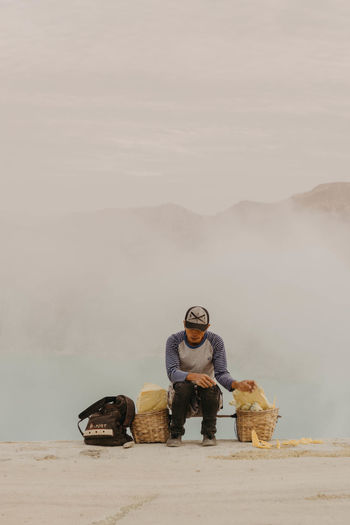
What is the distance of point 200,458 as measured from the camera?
19.7 ft

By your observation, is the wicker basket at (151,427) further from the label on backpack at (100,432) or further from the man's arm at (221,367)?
the man's arm at (221,367)

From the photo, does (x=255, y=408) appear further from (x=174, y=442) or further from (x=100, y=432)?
(x=100, y=432)

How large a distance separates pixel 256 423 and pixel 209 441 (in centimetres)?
47

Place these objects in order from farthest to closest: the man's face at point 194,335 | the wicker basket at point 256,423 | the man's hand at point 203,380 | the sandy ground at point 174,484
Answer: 1. the wicker basket at point 256,423
2. the man's face at point 194,335
3. the man's hand at point 203,380
4. the sandy ground at point 174,484

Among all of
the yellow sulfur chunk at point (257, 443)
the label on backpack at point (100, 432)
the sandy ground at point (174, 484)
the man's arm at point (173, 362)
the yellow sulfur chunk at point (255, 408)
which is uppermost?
the man's arm at point (173, 362)

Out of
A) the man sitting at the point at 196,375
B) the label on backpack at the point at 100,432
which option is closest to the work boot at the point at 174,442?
the man sitting at the point at 196,375

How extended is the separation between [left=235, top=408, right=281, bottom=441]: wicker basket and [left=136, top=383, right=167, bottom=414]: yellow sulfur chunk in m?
0.69

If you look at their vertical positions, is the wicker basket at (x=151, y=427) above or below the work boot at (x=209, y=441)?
above

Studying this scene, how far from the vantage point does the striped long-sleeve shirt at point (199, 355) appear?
6.59 metres

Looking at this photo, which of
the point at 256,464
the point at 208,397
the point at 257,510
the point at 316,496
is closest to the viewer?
the point at 257,510

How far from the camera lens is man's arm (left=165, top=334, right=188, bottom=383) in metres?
6.42

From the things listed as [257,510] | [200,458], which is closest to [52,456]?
[200,458]

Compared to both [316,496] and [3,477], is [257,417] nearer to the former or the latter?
[316,496]

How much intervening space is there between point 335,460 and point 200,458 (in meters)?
1.08
